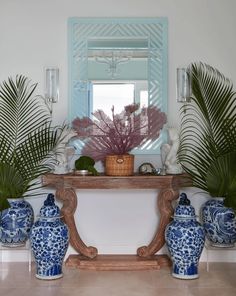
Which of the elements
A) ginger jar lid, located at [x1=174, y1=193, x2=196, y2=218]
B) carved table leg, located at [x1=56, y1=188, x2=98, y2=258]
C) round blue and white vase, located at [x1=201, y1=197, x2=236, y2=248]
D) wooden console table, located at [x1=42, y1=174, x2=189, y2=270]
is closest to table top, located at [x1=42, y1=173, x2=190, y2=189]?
wooden console table, located at [x1=42, y1=174, x2=189, y2=270]

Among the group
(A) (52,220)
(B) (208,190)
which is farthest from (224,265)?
(A) (52,220)

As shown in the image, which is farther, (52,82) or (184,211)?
(52,82)

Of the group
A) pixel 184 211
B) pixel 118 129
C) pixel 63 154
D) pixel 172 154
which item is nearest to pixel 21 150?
pixel 63 154

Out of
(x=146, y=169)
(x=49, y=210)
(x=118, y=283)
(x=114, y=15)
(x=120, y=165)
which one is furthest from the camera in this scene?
(x=114, y=15)

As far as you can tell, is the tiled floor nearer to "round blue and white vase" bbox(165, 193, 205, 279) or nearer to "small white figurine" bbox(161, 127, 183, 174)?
"round blue and white vase" bbox(165, 193, 205, 279)

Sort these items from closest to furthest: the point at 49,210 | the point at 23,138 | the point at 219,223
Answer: the point at 49,210, the point at 219,223, the point at 23,138

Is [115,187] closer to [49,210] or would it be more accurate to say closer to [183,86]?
[49,210]

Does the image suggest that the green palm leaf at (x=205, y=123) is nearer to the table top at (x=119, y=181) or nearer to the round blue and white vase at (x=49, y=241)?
the table top at (x=119, y=181)

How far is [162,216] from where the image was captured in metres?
4.39

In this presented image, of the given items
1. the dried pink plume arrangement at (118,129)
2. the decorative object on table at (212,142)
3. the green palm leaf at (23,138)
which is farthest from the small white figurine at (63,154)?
the decorative object on table at (212,142)

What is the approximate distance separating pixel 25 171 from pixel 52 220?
22.9 inches

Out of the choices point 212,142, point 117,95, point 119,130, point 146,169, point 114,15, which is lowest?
point 146,169

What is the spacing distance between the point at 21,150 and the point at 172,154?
51.2 inches

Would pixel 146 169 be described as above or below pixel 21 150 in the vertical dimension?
below
